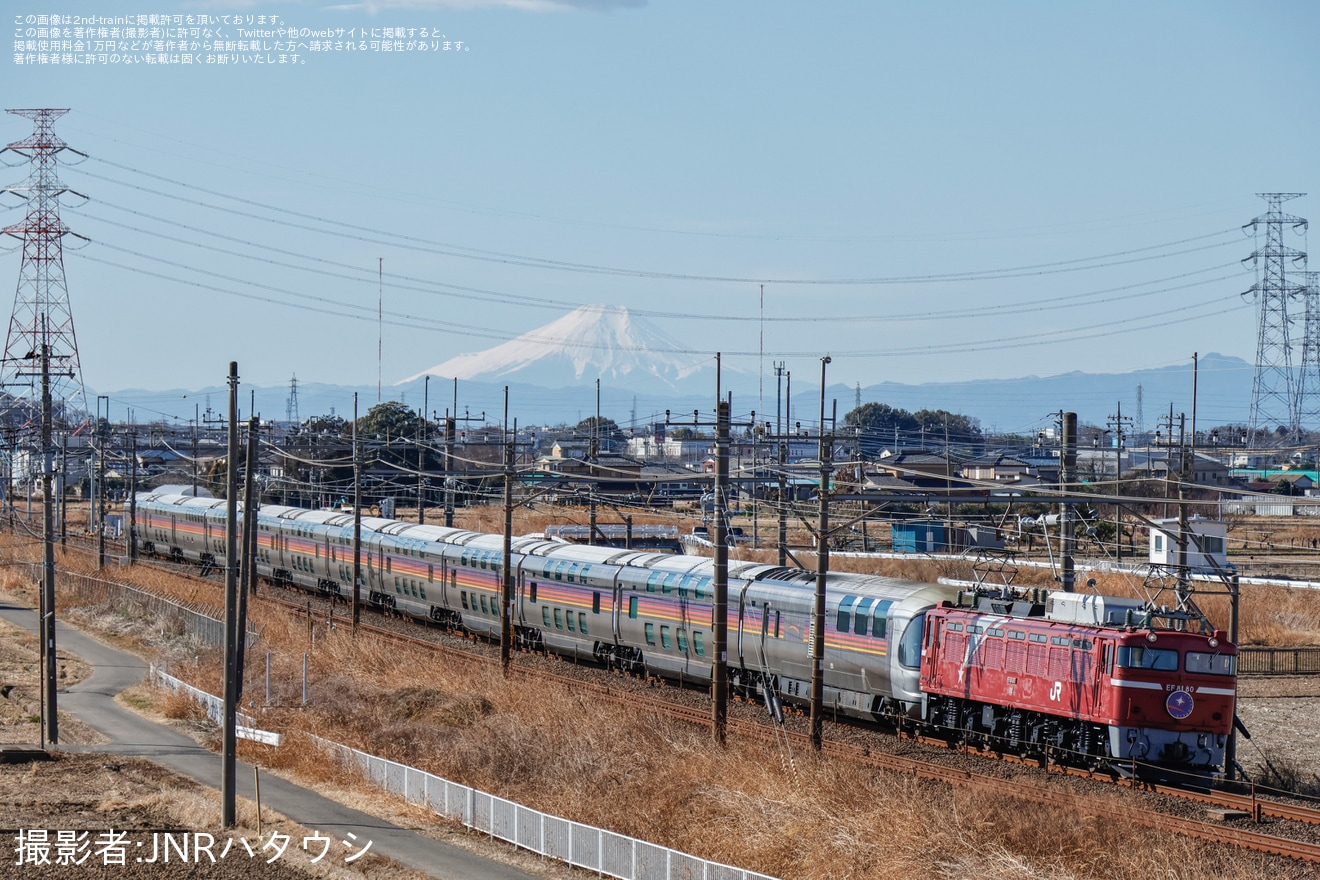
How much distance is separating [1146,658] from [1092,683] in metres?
1.04

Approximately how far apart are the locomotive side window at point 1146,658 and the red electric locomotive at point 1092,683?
0.06 ft

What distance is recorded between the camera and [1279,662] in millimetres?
42250

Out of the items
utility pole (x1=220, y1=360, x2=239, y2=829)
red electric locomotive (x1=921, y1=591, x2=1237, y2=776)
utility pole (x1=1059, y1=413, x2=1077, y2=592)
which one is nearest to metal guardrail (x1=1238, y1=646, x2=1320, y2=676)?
utility pole (x1=1059, y1=413, x2=1077, y2=592)

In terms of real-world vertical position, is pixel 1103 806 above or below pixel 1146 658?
below

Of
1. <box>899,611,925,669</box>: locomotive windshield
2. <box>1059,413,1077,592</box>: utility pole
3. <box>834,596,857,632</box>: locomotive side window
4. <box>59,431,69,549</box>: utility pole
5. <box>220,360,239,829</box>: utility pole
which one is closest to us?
<box>220,360,239,829</box>: utility pole

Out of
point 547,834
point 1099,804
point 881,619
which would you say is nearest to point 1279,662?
point 881,619

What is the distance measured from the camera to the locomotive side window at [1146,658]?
23719mm

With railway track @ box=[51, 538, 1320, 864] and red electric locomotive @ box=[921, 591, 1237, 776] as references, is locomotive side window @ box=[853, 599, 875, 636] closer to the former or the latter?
red electric locomotive @ box=[921, 591, 1237, 776]

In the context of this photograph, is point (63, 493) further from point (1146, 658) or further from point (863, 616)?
point (1146, 658)

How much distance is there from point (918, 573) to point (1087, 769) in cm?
3796

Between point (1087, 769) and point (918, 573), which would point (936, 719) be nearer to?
point (1087, 769)

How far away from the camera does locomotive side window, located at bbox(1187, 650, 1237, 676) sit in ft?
78.6

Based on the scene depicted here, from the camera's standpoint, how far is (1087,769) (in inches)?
974

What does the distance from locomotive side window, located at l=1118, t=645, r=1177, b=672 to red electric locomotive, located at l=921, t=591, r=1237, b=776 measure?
18 millimetres
